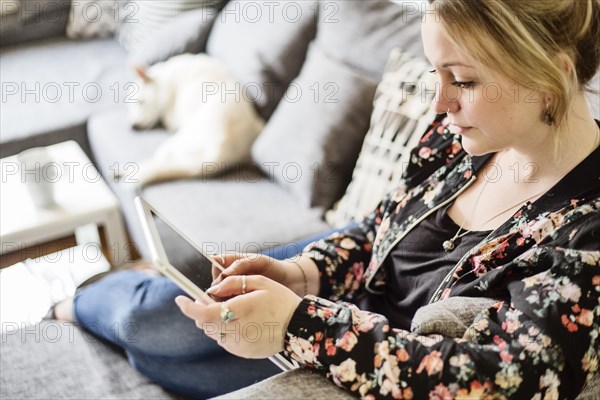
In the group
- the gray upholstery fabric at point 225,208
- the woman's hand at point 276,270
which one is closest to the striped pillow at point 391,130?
the gray upholstery fabric at point 225,208

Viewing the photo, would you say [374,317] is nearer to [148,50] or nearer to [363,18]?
[363,18]

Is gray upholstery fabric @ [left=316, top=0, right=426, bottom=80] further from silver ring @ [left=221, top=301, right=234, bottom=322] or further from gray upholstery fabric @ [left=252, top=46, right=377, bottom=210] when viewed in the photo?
silver ring @ [left=221, top=301, right=234, bottom=322]

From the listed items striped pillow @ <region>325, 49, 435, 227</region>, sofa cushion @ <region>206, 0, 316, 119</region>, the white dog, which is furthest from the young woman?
sofa cushion @ <region>206, 0, 316, 119</region>

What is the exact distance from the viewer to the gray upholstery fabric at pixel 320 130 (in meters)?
1.70

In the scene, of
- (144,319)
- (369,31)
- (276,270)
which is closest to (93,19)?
(369,31)

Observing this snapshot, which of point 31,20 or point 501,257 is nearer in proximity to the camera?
point 501,257

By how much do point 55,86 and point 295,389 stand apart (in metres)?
2.04

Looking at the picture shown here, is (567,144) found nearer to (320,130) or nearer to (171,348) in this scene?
(171,348)

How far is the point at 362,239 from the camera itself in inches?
48.9

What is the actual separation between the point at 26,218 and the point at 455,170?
127cm

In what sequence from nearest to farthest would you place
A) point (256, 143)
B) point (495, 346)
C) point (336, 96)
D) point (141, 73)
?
1. point (495, 346)
2. point (336, 96)
3. point (256, 143)
4. point (141, 73)

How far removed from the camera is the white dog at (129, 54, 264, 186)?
6.52 ft

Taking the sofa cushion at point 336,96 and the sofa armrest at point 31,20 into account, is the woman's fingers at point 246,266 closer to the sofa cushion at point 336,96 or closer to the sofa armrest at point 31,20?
the sofa cushion at point 336,96

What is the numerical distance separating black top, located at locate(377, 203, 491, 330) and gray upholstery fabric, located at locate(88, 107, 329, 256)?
2.03ft
